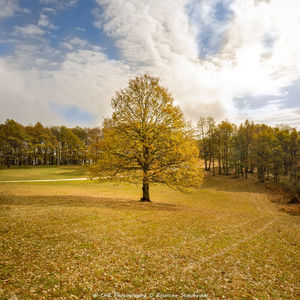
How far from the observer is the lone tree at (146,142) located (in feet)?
64.3

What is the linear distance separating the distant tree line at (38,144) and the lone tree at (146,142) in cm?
4384

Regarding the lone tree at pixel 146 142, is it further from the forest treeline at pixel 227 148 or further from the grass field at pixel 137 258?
the forest treeline at pixel 227 148

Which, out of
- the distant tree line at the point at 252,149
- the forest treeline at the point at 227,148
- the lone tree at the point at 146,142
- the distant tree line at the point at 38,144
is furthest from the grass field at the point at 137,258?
the distant tree line at the point at 38,144

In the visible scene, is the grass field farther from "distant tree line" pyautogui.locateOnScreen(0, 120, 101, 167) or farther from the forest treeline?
"distant tree line" pyautogui.locateOnScreen(0, 120, 101, 167)

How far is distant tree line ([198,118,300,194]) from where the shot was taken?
48.8 metres

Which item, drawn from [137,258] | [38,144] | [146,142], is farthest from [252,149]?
[38,144]

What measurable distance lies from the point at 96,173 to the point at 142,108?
9101 mm

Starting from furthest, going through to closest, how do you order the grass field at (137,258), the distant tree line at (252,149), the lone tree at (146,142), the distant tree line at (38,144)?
the distant tree line at (38,144), the distant tree line at (252,149), the lone tree at (146,142), the grass field at (137,258)

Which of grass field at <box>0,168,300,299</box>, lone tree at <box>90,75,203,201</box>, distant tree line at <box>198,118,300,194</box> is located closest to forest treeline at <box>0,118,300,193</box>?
distant tree line at <box>198,118,300,194</box>

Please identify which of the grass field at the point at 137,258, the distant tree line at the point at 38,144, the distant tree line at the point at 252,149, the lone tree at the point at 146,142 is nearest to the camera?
the grass field at the point at 137,258

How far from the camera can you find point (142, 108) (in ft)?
66.8

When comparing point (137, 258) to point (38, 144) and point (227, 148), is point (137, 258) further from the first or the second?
point (38, 144)

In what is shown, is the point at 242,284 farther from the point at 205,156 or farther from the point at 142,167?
the point at 205,156

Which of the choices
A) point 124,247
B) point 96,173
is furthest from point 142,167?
point 124,247
